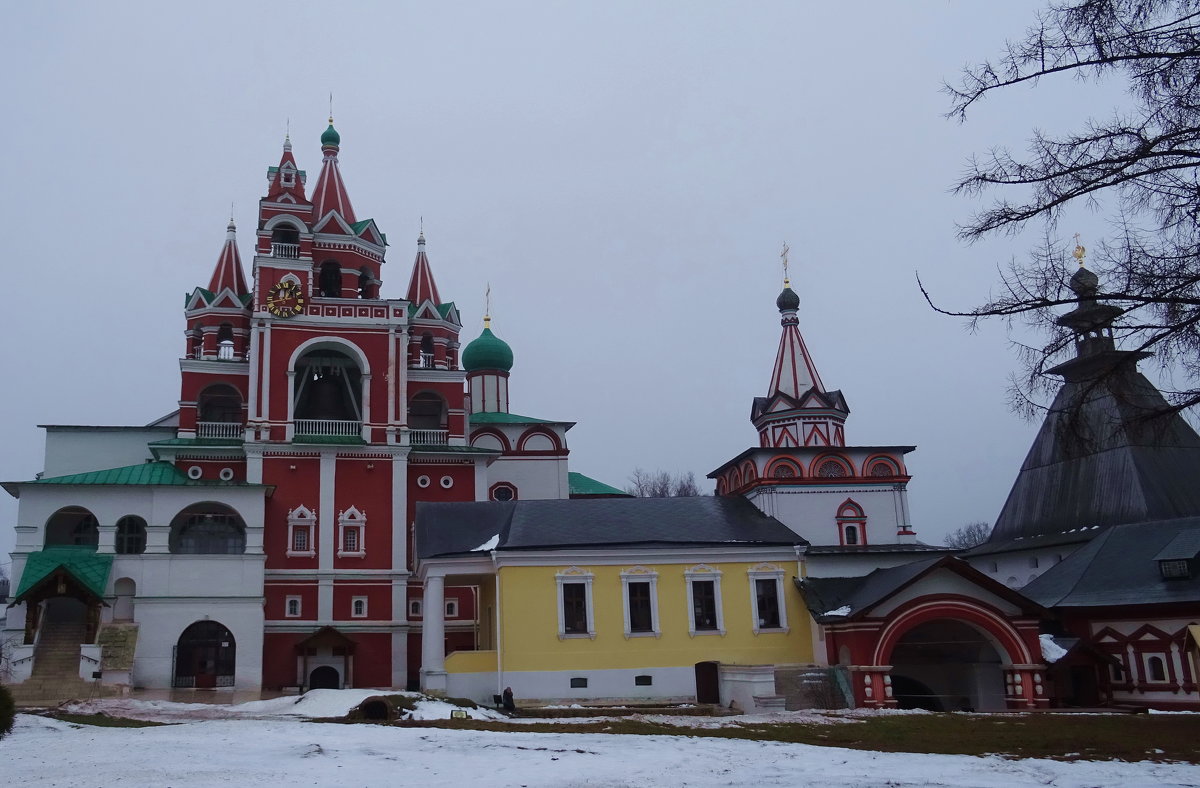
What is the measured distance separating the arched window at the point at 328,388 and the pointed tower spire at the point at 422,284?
5.81 metres

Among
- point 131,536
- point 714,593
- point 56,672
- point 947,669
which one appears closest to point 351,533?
point 131,536

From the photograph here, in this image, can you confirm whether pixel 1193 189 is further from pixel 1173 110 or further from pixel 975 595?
pixel 975 595

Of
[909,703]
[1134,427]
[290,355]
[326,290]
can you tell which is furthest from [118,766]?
[326,290]

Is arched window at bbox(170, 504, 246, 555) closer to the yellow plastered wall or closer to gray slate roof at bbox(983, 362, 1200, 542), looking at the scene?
the yellow plastered wall

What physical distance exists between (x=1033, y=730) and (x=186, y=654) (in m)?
22.8

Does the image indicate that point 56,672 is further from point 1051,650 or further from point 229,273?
point 1051,650

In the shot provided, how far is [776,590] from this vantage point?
2867 cm

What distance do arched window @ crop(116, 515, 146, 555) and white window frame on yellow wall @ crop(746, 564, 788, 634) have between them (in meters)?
17.6

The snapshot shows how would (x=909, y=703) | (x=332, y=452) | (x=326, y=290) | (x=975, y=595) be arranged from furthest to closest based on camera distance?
1. (x=326, y=290)
2. (x=332, y=452)
3. (x=909, y=703)
4. (x=975, y=595)

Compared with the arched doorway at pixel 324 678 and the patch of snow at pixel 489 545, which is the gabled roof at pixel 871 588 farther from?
the arched doorway at pixel 324 678

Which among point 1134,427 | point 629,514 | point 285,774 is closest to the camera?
point 1134,427

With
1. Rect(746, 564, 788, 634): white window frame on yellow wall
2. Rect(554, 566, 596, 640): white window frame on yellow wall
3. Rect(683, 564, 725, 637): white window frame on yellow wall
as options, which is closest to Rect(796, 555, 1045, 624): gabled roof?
Rect(746, 564, 788, 634): white window frame on yellow wall

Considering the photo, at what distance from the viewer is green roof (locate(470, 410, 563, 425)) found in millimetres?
41938

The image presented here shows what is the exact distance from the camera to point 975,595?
25906mm
